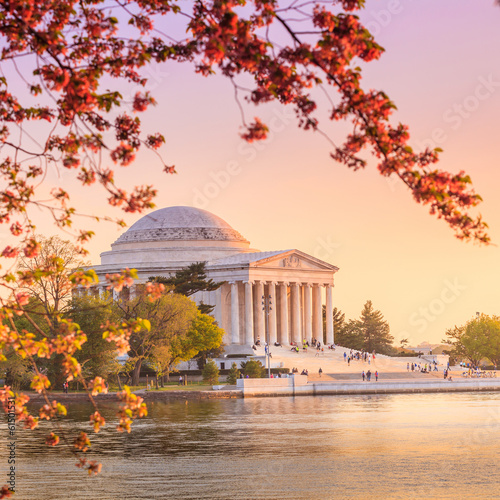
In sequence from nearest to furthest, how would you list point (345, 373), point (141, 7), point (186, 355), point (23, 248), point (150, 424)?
point (141, 7)
point (23, 248)
point (150, 424)
point (186, 355)
point (345, 373)

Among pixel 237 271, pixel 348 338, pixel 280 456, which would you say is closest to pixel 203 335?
pixel 237 271

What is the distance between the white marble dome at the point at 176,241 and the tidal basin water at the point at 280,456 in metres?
77.6

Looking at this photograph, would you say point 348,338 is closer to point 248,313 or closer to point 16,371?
point 248,313

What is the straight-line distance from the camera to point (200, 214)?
160 m

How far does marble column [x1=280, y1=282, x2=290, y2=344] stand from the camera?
461ft

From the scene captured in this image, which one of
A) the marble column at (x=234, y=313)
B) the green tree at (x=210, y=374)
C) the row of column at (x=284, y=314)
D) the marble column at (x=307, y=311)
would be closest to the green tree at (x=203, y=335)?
the green tree at (x=210, y=374)

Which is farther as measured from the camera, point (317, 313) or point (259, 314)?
point (317, 313)

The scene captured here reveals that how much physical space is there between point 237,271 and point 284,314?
9.72m

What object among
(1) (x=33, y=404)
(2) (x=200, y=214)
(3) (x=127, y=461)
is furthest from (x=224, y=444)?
(2) (x=200, y=214)

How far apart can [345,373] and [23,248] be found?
101286 mm

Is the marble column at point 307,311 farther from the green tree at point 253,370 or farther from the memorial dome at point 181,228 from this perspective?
the green tree at point 253,370

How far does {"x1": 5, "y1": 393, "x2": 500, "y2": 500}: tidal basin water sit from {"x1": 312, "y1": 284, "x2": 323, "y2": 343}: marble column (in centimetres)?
7745

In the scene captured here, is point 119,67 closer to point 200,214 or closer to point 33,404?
point 33,404

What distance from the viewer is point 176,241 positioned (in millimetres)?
150375
